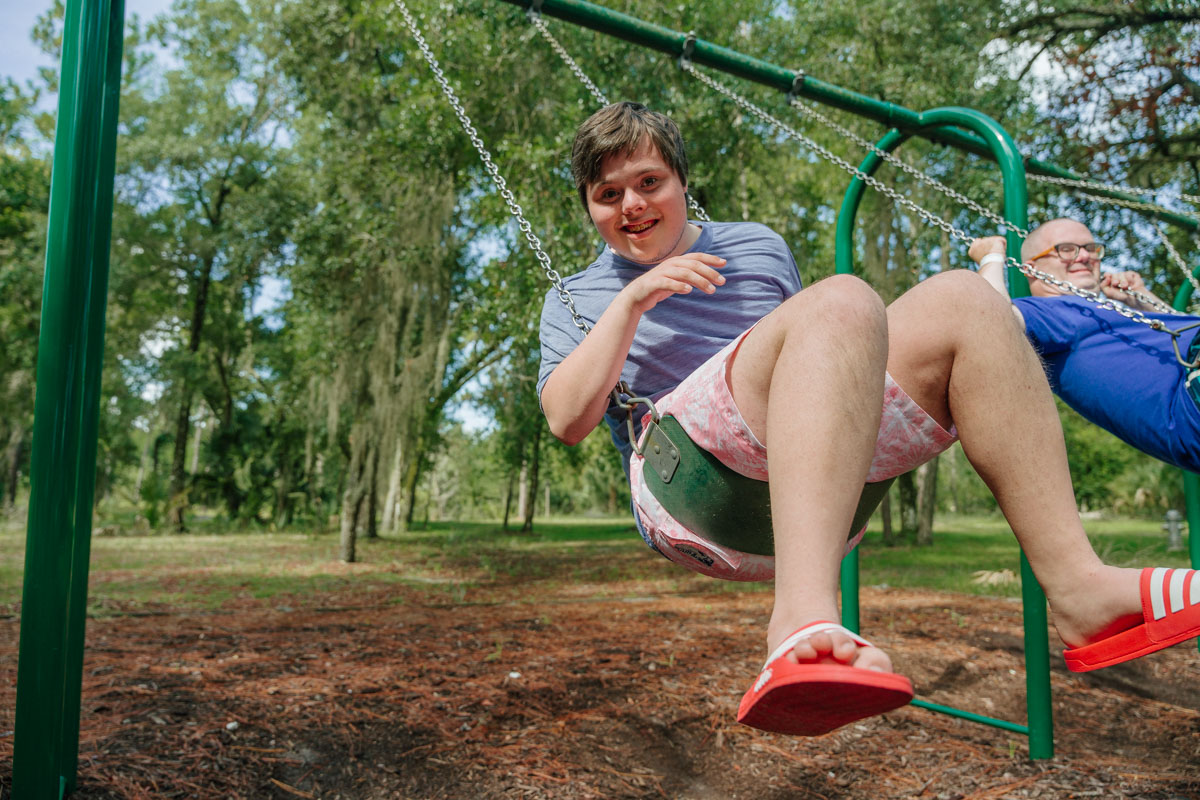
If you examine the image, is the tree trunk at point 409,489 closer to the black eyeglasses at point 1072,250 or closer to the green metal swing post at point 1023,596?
the green metal swing post at point 1023,596

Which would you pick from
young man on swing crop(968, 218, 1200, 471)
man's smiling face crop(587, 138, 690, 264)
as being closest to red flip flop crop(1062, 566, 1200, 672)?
young man on swing crop(968, 218, 1200, 471)

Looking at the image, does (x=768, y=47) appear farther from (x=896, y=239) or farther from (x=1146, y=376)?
(x=1146, y=376)

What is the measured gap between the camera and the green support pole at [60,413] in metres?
1.52

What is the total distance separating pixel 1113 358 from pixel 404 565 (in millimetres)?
7396

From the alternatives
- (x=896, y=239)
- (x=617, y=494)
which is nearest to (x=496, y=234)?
(x=896, y=239)

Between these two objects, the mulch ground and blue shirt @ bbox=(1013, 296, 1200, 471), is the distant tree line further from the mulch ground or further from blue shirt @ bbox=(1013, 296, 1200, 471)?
blue shirt @ bbox=(1013, 296, 1200, 471)

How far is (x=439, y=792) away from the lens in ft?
6.20

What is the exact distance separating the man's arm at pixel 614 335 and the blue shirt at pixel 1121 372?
1.09 m

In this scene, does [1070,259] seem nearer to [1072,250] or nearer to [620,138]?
[1072,250]

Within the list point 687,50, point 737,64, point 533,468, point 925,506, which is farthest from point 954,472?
point 687,50

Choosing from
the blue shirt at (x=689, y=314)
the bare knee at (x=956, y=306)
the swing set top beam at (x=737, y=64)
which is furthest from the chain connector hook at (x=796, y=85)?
the bare knee at (x=956, y=306)

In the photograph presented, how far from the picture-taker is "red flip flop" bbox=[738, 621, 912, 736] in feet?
2.67

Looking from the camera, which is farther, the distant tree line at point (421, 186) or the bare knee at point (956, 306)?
the distant tree line at point (421, 186)

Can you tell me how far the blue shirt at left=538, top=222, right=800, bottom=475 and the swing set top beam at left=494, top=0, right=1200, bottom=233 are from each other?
1.34m
